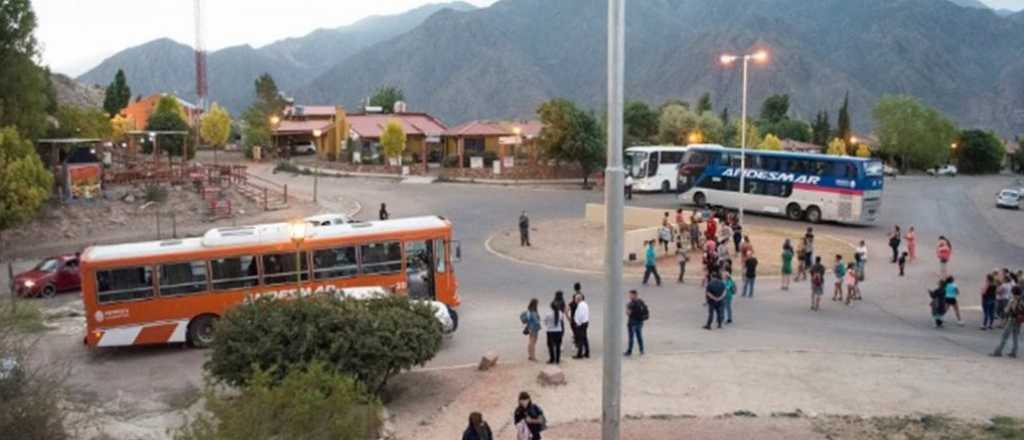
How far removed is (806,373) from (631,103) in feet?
198

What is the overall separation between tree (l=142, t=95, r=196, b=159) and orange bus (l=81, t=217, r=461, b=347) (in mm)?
49193

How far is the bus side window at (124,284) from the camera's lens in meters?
17.8

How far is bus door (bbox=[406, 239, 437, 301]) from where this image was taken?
65.8 feet

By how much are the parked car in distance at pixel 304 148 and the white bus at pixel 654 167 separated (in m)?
38.9

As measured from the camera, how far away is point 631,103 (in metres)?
74.4

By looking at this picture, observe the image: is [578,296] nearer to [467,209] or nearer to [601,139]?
[467,209]

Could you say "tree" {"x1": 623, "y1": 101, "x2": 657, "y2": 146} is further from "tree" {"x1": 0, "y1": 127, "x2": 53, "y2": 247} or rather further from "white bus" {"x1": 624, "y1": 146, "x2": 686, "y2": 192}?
"tree" {"x1": 0, "y1": 127, "x2": 53, "y2": 247}

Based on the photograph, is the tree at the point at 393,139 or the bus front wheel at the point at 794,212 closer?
the bus front wheel at the point at 794,212

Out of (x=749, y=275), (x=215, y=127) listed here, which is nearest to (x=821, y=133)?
(x=215, y=127)

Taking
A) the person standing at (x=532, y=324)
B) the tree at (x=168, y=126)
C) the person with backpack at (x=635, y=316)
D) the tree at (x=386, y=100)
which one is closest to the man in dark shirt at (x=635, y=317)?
the person with backpack at (x=635, y=316)

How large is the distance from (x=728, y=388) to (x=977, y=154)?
351ft

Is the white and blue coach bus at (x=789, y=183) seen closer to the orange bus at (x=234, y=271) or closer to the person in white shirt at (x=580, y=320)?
the orange bus at (x=234, y=271)

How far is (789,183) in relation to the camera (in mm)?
39469

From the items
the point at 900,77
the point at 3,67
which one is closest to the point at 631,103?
the point at 3,67
